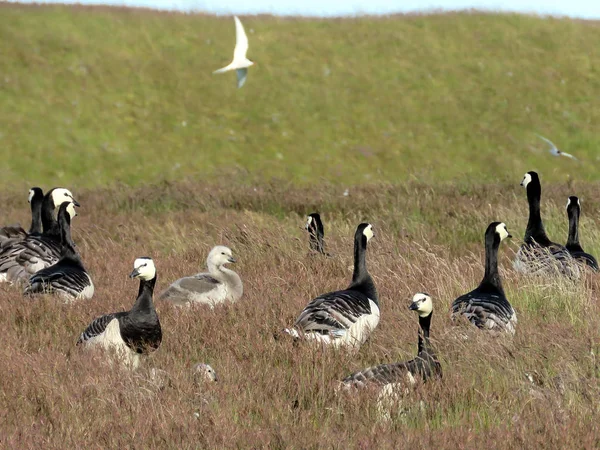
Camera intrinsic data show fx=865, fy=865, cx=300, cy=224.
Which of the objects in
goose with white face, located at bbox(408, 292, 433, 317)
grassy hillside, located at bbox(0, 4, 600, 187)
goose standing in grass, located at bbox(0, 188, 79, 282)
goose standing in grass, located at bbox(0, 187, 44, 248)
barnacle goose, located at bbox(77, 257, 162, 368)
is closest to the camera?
goose with white face, located at bbox(408, 292, 433, 317)

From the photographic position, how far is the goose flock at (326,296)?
7522mm

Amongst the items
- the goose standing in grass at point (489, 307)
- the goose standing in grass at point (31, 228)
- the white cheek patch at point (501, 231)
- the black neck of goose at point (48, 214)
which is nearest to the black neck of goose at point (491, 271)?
the goose standing in grass at point (489, 307)

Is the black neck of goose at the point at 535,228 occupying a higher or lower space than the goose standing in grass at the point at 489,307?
higher

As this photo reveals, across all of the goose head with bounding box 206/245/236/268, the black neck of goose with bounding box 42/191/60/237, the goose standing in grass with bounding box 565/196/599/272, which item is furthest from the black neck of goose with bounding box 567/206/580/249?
the black neck of goose with bounding box 42/191/60/237

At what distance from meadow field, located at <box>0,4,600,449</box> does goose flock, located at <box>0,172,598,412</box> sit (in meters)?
0.21

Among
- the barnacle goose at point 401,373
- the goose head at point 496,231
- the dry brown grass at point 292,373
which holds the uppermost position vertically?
the goose head at point 496,231

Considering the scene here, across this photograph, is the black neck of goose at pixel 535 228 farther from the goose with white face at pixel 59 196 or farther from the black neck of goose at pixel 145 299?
the goose with white face at pixel 59 196

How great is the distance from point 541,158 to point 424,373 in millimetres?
31514

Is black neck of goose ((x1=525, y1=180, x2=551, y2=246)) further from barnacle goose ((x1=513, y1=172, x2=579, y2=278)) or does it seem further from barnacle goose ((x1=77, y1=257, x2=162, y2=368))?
barnacle goose ((x1=77, y1=257, x2=162, y2=368))

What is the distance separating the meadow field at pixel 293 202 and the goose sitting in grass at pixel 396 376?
0.34ft

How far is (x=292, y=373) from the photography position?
7.70m

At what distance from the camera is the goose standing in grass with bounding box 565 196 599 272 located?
1273cm

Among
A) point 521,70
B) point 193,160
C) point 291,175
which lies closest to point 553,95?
point 521,70

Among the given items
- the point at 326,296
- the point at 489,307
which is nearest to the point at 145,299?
the point at 326,296
